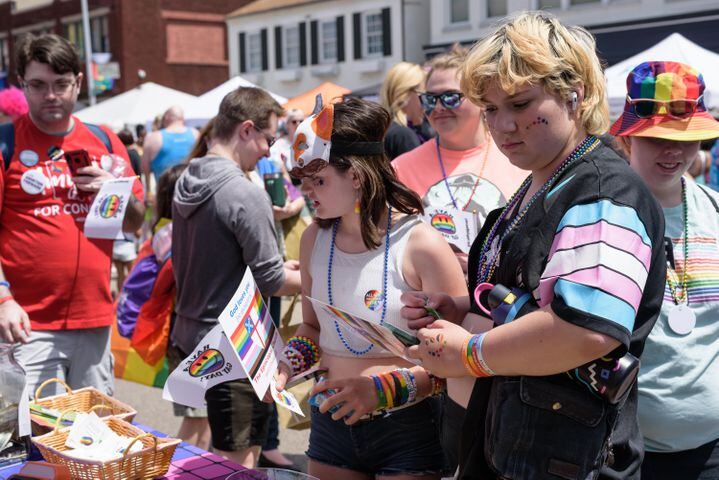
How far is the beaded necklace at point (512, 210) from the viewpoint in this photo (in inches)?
66.6

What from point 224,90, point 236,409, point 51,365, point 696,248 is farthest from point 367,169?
point 224,90

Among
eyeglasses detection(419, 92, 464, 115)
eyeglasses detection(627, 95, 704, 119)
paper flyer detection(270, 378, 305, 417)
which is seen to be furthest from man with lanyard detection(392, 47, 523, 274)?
paper flyer detection(270, 378, 305, 417)

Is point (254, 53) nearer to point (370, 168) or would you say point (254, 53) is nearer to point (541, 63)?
point (370, 168)

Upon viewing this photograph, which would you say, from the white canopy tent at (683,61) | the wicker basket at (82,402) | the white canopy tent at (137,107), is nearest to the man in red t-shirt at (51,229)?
the wicker basket at (82,402)

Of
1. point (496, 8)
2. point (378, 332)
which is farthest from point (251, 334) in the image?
point (496, 8)

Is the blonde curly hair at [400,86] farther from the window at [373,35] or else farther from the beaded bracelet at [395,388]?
the window at [373,35]

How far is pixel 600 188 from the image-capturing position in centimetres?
157

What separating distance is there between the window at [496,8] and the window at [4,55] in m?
28.3

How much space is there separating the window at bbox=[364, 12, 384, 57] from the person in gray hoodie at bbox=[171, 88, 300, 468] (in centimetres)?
2755

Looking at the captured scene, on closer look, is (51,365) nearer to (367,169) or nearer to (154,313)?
(154,313)

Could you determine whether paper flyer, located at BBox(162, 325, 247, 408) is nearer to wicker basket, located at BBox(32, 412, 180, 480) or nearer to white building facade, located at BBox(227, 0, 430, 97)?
wicker basket, located at BBox(32, 412, 180, 480)

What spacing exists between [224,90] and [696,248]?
30.2 ft

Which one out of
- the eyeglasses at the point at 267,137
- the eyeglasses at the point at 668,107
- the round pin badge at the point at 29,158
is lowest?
the round pin badge at the point at 29,158

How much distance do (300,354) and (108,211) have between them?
1387 millimetres
